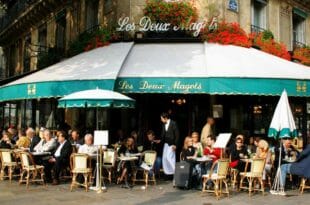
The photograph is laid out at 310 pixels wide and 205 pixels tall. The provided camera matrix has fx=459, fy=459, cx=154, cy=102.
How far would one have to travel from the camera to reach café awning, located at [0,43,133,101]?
12297 millimetres

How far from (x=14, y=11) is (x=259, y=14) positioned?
1496 centimetres

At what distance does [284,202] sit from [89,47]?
8612mm

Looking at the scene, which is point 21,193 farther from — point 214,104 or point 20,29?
point 20,29

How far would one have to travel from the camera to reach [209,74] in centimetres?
1212

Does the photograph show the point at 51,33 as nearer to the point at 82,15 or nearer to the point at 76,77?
the point at 82,15

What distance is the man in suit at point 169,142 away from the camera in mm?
12594

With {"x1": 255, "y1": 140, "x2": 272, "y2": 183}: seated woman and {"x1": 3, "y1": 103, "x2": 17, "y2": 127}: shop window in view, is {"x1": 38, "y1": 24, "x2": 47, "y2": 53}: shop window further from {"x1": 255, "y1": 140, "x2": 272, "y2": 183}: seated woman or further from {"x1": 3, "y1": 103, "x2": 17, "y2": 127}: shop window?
{"x1": 255, "y1": 140, "x2": 272, "y2": 183}: seated woman

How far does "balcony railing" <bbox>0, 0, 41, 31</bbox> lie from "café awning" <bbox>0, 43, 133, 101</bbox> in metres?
8.56

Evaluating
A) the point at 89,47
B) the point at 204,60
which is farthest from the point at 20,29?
the point at 204,60

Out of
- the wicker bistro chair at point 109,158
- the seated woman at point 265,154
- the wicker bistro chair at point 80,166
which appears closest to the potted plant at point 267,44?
the seated woman at point 265,154

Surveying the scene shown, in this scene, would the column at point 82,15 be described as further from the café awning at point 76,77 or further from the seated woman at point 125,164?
the seated woman at point 125,164

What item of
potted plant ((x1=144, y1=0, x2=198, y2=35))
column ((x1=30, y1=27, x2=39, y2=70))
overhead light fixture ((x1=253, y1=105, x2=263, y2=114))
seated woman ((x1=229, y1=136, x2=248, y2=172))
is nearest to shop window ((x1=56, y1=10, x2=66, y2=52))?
column ((x1=30, y1=27, x2=39, y2=70))

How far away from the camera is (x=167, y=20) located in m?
14.6

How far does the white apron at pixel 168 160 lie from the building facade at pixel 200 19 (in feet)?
8.22
